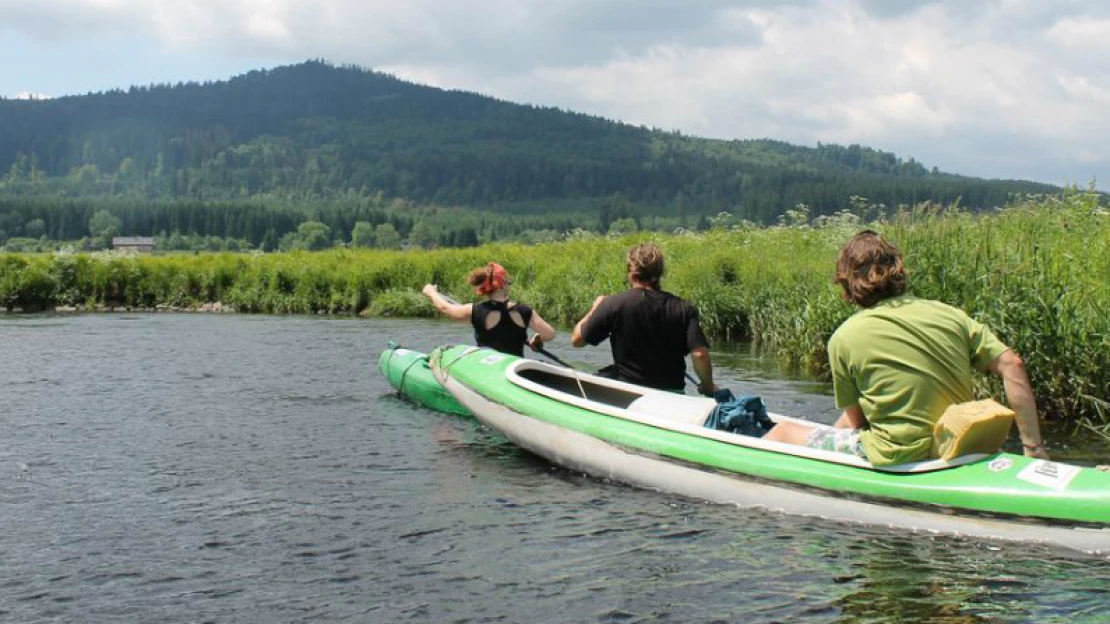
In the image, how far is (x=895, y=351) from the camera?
5.86 m

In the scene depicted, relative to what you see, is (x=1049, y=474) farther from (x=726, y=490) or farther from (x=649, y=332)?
(x=649, y=332)

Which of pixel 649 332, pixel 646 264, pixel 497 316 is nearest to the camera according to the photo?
pixel 646 264

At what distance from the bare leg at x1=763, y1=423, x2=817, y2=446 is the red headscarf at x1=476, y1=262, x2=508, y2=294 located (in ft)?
12.0

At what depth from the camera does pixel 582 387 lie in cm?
937

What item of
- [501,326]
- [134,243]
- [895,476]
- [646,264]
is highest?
[646,264]

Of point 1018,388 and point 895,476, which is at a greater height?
point 1018,388

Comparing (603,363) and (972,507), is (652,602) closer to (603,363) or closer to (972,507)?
(972,507)

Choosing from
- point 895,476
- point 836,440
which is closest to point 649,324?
point 836,440

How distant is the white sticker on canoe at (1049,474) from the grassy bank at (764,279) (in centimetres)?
351

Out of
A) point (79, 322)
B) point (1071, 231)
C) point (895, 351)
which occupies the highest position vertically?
point (1071, 231)

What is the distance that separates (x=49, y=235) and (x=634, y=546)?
131230mm

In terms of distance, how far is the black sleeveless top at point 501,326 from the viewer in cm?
1046

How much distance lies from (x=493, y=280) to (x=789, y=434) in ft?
12.6

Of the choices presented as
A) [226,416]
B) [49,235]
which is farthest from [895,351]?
[49,235]
